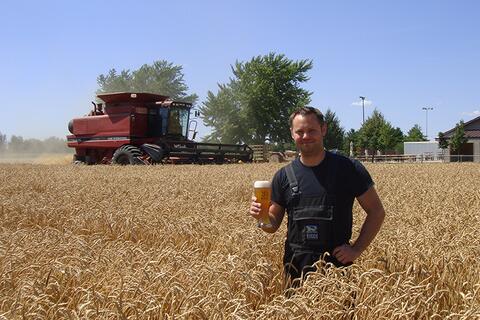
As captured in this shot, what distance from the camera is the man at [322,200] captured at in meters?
3.38

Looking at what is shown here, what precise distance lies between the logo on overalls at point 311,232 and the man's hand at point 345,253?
0.51ft

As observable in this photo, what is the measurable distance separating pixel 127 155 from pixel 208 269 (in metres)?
19.1

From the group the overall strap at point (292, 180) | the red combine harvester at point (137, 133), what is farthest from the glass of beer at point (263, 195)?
the red combine harvester at point (137, 133)

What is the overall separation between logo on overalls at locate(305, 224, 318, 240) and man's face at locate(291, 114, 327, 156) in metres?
0.46

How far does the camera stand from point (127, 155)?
21875 mm

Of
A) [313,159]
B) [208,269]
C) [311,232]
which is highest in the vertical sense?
[313,159]

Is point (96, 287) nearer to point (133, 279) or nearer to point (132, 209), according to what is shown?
point (133, 279)

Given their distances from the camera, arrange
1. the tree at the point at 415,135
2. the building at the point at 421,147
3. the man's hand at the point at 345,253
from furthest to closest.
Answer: the tree at the point at 415,135 → the building at the point at 421,147 → the man's hand at the point at 345,253

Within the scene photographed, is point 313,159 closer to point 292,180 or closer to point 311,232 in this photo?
point 292,180

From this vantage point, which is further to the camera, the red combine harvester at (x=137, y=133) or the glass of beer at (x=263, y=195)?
the red combine harvester at (x=137, y=133)

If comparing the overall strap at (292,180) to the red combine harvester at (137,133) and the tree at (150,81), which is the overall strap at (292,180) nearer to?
the red combine harvester at (137,133)

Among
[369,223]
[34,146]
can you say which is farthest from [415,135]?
[369,223]

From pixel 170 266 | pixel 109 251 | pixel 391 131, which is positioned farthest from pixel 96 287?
pixel 391 131

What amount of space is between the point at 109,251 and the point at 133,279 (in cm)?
125
